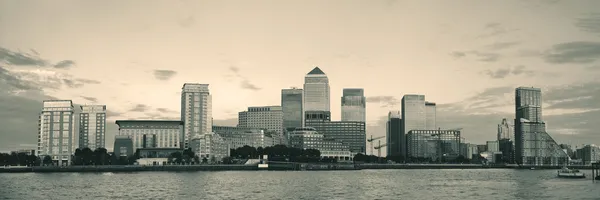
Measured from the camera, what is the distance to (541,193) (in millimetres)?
121188

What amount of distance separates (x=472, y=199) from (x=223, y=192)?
4164 centimetres

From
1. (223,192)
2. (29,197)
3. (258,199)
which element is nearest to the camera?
(258,199)

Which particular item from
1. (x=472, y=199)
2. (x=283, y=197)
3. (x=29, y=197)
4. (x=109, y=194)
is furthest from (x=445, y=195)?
(x=29, y=197)

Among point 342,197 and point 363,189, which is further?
point 363,189

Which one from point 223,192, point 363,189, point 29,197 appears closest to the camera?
point 29,197

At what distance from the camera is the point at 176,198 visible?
10850cm

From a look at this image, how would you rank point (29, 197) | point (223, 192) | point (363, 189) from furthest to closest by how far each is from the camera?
point (363, 189)
point (223, 192)
point (29, 197)

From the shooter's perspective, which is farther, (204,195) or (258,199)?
(204,195)

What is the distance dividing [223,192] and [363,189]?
2771 cm

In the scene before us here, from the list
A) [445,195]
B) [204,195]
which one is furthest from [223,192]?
[445,195]

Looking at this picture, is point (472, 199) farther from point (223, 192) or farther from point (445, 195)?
point (223, 192)

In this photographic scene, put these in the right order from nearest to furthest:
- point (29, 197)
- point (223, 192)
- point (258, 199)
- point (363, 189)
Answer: point (258, 199) → point (29, 197) → point (223, 192) → point (363, 189)

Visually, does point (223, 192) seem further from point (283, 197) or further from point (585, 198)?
point (585, 198)

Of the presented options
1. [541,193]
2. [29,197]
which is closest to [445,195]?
[541,193]
